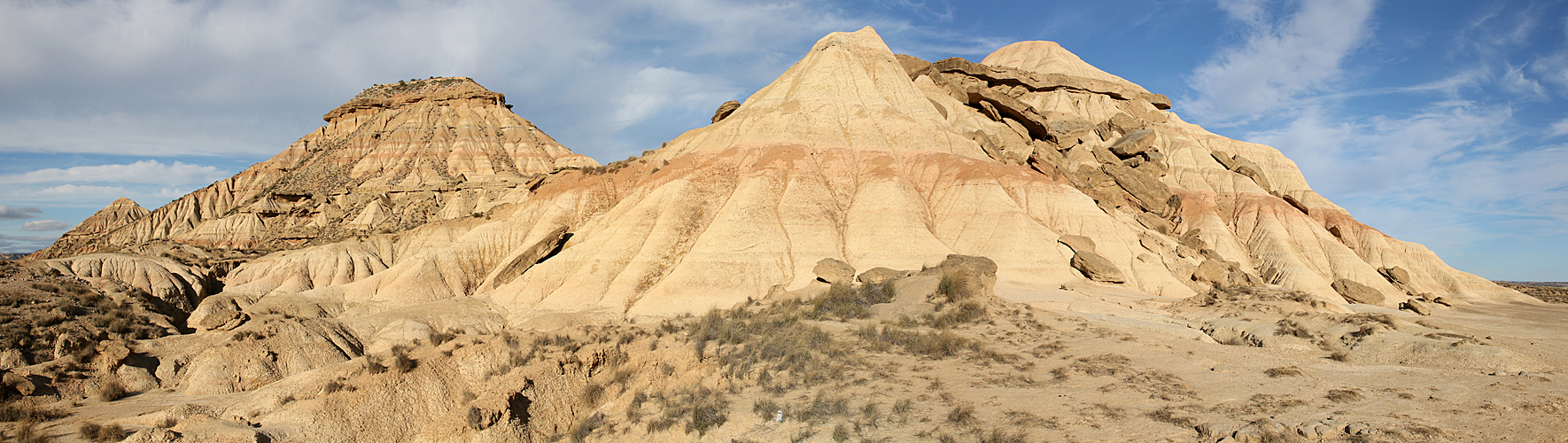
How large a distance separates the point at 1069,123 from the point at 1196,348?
146 feet

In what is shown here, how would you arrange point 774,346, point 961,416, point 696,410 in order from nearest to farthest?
point 961,416, point 696,410, point 774,346

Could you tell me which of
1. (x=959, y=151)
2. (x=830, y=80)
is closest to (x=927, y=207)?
(x=959, y=151)

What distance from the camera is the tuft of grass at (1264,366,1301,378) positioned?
12.3 meters

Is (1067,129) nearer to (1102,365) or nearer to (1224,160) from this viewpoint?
(1224,160)

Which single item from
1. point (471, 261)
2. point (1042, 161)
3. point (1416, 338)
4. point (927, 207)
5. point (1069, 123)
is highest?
point (1069, 123)

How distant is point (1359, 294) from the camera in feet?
126

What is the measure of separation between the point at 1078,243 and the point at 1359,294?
19.7m

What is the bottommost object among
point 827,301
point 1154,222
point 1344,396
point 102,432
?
point 102,432

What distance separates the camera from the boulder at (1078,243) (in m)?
33.1

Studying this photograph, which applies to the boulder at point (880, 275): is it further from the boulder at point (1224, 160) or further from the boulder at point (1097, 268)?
the boulder at point (1224, 160)

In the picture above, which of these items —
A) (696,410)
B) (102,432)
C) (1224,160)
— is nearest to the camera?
(102,432)

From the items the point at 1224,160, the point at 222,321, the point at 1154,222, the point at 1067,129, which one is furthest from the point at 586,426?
the point at 1224,160

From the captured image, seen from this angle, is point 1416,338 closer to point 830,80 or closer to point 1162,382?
point 1162,382

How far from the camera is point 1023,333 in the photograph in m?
18.7
